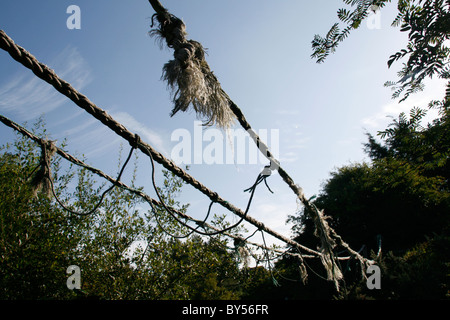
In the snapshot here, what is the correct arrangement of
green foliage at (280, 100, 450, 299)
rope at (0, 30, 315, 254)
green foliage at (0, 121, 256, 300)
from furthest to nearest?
green foliage at (0, 121, 256, 300) → green foliage at (280, 100, 450, 299) → rope at (0, 30, 315, 254)

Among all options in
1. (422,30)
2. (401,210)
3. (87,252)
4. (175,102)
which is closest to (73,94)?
(175,102)

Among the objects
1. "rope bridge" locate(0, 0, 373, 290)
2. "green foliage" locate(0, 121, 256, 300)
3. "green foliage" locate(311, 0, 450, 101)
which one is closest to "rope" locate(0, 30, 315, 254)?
"rope bridge" locate(0, 0, 373, 290)

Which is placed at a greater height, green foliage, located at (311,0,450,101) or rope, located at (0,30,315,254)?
green foliage, located at (311,0,450,101)

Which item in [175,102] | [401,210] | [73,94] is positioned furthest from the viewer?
[401,210]

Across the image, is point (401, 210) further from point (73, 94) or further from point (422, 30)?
point (73, 94)

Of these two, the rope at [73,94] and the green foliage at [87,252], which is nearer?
the rope at [73,94]

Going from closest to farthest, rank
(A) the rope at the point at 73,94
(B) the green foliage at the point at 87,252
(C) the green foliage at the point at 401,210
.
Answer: (A) the rope at the point at 73,94 → (C) the green foliage at the point at 401,210 → (B) the green foliage at the point at 87,252

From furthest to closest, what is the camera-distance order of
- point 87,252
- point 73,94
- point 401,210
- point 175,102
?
point 401,210, point 87,252, point 175,102, point 73,94

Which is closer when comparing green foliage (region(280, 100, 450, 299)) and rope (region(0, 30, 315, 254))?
rope (region(0, 30, 315, 254))

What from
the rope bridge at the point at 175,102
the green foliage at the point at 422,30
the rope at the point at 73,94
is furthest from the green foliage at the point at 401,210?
the rope at the point at 73,94

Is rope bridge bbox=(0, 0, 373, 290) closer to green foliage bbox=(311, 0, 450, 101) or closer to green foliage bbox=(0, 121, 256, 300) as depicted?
green foliage bbox=(311, 0, 450, 101)

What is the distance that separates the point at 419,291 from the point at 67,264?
1053 cm

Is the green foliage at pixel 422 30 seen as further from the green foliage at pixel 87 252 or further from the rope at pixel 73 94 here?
the green foliage at pixel 87 252

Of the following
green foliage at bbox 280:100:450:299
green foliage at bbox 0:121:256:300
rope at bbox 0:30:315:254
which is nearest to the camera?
rope at bbox 0:30:315:254
